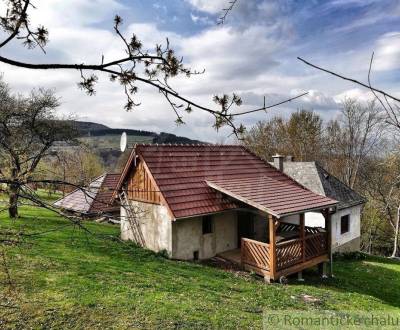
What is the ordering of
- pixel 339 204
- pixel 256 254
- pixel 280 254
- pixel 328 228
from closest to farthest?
1. pixel 280 254
2. pixel 256 254
3. pixel 328 228
4. pixel 339 204

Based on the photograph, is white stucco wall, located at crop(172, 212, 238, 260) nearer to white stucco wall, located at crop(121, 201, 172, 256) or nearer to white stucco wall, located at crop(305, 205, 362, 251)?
white stucco wall, located at crop(121, 201, 172, 256)

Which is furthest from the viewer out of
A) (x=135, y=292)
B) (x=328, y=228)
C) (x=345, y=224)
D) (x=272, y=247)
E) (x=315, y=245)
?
(x=345, y=224)

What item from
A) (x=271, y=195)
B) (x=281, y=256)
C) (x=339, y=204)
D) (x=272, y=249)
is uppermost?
(x=271, y=195)

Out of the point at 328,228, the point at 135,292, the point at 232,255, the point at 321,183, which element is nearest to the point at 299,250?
the point at 328,228

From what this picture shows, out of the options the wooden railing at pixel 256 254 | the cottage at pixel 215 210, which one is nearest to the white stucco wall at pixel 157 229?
A: the cottage at pixel 215 210

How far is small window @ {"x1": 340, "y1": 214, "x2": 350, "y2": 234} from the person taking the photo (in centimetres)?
2356

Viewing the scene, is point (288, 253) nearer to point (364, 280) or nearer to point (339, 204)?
point (364, 280)

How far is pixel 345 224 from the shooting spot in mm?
24016

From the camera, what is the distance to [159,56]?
3.33 meters

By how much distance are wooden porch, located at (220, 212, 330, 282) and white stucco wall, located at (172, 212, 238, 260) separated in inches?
19.9

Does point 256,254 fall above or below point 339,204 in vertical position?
below

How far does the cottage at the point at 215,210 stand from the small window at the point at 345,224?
23.6ft

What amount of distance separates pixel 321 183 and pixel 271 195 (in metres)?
10.4

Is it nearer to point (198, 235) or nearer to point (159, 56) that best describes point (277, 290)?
point (198, 235)
